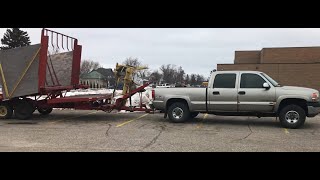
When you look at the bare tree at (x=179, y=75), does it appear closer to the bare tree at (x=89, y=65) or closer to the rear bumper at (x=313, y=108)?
the bare tree at (x=89, y=65)

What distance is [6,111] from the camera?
47.1 ft

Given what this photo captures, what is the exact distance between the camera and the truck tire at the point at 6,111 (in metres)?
14.3

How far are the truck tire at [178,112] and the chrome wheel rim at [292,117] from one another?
3467mm

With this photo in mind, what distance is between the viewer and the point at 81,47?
1568 cm

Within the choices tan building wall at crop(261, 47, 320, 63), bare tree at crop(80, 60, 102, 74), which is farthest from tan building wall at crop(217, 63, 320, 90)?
bare tree at crop(80, 60, 102, 74)

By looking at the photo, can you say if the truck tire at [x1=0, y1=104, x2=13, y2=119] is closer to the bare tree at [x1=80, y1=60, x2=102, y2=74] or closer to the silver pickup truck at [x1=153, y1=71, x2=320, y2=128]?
the silver pickup truck at [x1=153, y1=71, x2=320, y2=128]

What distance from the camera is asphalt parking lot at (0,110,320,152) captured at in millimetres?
8250

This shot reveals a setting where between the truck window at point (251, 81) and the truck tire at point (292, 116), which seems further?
the truck window at point (251, 81)

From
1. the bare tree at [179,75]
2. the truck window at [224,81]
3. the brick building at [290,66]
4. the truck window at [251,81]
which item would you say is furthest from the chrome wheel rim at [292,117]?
→ the bare tree at [179,75]

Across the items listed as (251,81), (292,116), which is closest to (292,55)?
(251,81)

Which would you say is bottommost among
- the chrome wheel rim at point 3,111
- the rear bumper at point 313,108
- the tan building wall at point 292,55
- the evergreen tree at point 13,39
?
the chrome wheel rim at point 3,111

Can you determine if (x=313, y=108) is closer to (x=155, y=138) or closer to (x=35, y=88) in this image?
(x=155, y=138)

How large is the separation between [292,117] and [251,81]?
179 centimetres

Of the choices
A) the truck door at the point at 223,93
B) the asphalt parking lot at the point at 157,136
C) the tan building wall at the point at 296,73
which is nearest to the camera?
the asphalt parking lot at the point at 157,136
